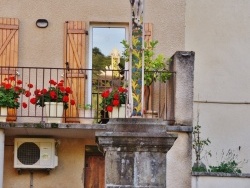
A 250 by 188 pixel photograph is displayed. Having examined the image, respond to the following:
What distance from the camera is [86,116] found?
1595 cm

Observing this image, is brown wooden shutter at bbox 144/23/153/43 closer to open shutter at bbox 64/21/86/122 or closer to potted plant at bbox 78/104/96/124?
open shutter at bbox 64/21/86/122

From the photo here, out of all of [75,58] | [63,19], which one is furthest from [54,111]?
[63,19]

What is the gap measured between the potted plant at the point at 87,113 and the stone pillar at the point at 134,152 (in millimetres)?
5732

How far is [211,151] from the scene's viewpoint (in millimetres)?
17297

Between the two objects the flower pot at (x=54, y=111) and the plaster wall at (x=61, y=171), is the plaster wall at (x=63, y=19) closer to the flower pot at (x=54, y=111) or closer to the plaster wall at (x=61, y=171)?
the flower pot at (x=54, y=111)

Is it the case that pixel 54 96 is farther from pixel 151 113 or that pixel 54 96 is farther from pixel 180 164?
pixel 180 164

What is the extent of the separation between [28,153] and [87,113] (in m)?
1.34

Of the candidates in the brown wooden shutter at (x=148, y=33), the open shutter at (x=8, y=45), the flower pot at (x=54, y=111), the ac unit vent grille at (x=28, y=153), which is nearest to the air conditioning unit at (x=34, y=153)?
the ac unit vent grille at (x=28, y=153)

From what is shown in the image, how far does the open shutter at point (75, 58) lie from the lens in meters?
16.5

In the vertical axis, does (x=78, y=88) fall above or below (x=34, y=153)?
above

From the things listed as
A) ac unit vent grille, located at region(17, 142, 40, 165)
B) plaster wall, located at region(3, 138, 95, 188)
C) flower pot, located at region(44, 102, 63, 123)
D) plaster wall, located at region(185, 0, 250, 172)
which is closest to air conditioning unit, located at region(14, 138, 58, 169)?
ac unit vent grille, located at region(17, 142, 40, 165)

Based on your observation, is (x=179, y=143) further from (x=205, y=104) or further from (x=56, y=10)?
(x=56, y=10)

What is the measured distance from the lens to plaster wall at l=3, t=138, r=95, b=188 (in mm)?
16516

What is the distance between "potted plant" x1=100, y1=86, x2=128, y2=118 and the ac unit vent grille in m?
1.63
